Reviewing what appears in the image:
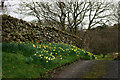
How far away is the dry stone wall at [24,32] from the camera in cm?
618

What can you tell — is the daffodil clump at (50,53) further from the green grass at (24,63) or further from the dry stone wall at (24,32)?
the dry stone wall at (24,32)

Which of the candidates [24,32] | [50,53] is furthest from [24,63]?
[24,32]

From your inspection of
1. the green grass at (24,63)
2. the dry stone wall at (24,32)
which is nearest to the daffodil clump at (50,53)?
the green grass at (24,63)

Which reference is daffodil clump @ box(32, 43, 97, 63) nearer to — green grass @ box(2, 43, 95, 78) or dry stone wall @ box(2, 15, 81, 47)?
green grass @ box(2, 43, 95, 78)

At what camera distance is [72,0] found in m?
13.6

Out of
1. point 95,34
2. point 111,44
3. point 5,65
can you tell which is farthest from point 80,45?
point 5,65

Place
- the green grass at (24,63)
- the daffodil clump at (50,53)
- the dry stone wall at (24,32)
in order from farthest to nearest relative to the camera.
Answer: the dry stone wall at (24,32)
the daffodil clump at (50,53)
the green grass at (24,63)

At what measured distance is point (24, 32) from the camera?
7.08m

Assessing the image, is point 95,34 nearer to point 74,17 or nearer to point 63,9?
Result: point 74,17

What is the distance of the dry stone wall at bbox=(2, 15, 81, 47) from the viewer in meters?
6.18

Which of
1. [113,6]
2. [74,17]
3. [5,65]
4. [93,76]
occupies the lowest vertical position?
[93,76]

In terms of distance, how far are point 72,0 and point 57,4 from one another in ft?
5.55

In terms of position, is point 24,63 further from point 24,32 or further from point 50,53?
point 24,32

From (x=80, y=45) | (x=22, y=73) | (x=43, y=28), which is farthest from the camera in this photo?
(x=80, y=45)
